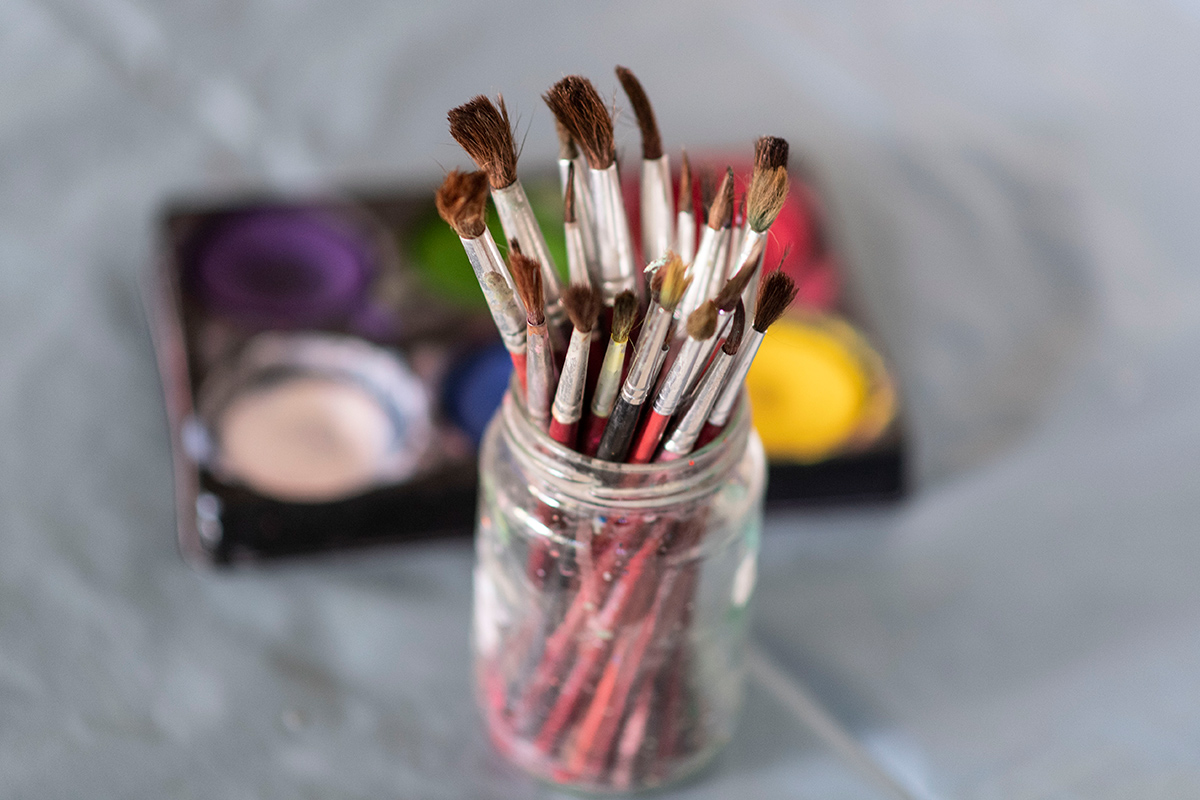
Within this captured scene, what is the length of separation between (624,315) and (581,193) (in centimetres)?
6

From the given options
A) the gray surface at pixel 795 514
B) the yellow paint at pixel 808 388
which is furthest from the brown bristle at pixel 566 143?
the yellow paint at pixel 808 388

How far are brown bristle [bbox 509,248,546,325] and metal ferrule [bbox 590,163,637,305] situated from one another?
4 centimetres

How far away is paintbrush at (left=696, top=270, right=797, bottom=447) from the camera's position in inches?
15.9

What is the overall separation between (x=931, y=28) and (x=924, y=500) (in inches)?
17.6

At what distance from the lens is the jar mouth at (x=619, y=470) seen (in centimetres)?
45

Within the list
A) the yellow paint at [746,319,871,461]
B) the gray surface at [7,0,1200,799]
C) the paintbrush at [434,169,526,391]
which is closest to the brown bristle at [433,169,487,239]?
the paintbrush at [434,169,526,391]

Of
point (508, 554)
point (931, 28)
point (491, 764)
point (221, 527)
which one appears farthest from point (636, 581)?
point (931, 28)

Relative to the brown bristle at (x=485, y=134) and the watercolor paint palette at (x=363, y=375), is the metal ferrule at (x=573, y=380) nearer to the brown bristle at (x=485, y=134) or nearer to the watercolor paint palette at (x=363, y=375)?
the brown bristle at (x=485, y=134)

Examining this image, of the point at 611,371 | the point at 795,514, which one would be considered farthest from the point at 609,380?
the point at 795,514

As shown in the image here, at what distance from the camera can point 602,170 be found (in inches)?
17.1

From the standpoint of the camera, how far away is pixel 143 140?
34.2 inches

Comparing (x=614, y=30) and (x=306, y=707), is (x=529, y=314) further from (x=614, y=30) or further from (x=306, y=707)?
(x=614, y=30)

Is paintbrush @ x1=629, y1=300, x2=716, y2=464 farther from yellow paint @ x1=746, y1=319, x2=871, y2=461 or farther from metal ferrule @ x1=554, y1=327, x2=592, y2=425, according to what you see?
yellow paint @ x1=746, y1=319, x2=871, y2=461

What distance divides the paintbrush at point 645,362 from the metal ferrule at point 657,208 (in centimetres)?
3
